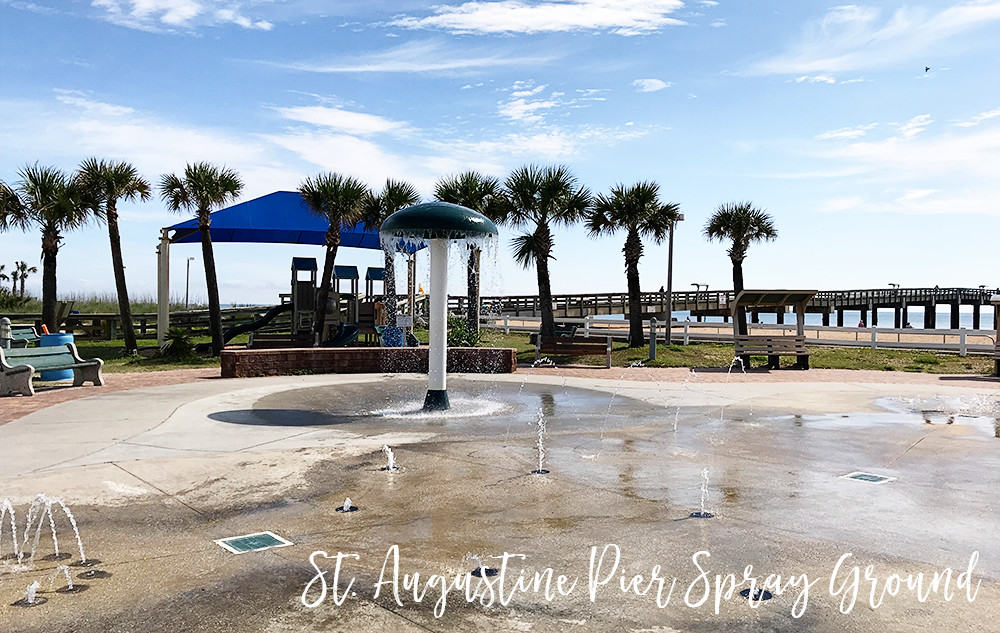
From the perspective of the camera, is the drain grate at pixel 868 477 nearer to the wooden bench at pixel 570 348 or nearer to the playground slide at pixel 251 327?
the wooden bench at pixel 570 348

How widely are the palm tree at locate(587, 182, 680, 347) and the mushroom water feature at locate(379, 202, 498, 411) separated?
17.3m

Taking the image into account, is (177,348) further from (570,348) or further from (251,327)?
(570,348)

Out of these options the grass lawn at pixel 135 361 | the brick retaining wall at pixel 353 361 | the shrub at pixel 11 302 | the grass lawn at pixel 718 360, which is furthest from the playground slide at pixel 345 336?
the shrub at pixel 11 302

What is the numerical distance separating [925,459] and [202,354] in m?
20.5

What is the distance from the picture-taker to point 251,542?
Result: 5117 millimetres

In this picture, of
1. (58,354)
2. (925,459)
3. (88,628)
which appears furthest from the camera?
(58,354)

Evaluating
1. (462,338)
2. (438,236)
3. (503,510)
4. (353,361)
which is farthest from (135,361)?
(503,510)

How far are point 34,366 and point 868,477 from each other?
1244 centimetres

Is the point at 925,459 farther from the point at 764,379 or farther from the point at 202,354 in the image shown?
the point at 202,354

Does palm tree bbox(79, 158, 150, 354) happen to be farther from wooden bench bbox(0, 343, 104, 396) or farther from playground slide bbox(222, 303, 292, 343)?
wooden bench bbox(0, 343, 104, 396)

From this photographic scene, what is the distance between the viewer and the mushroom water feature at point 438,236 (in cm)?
1061

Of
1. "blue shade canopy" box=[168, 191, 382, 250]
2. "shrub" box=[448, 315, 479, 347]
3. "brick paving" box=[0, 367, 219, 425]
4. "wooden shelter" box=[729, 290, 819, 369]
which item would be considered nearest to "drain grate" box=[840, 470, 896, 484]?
"brick paving" box=[0, 367, 219, 425]

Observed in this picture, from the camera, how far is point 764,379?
55.9 feet

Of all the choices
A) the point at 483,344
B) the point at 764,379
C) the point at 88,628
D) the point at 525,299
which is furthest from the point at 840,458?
the point at 525,299
